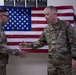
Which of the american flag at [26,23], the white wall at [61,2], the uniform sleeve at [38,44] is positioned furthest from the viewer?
the white wall at [61,2]

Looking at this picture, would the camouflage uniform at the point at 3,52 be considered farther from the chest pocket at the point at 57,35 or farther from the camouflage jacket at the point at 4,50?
the chest pocket at the point at 57,35

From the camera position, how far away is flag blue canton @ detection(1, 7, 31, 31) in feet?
10.7

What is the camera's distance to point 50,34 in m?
2.75

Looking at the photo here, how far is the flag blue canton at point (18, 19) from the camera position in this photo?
325 cm

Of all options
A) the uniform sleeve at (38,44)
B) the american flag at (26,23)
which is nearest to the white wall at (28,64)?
the american flag at (26,23)

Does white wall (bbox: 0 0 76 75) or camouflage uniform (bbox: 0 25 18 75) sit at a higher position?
camouflage uniform (bbox: 0 25 18 75)

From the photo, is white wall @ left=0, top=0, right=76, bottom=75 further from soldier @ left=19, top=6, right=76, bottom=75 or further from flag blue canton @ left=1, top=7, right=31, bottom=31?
soldier @ left=19, top=6, right=76, bottom=75

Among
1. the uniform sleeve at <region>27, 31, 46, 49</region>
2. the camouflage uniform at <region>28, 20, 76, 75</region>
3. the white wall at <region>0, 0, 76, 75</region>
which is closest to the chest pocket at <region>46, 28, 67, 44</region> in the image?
the camouflage uniform at <region>28, 20, 76, 75</region>

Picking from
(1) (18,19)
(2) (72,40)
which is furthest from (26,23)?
(2) (72,40)

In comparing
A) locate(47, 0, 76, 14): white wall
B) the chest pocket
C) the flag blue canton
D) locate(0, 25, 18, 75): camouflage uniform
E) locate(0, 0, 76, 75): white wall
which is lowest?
locate(0, 0, 76, 75): white wall

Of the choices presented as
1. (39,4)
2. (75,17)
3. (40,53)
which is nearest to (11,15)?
(39,4)

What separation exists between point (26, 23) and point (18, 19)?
146mm

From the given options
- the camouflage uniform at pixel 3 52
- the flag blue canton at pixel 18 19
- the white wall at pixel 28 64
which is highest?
the flag blue canton at pixel 18 19

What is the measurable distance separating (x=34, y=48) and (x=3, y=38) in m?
0.58
